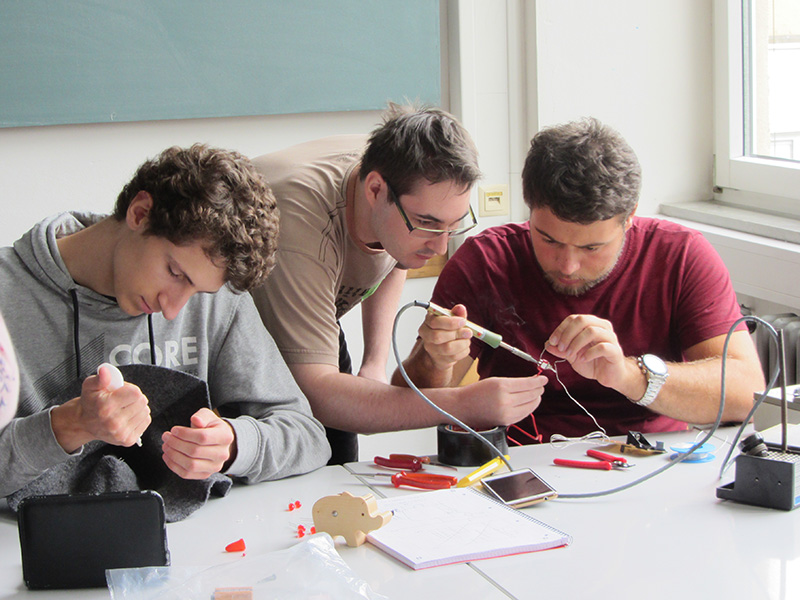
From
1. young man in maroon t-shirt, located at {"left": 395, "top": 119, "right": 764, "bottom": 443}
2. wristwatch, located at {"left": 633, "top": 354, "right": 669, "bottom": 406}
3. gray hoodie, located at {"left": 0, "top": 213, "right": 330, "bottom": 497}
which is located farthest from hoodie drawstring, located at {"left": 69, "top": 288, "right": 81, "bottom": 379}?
wristwatch, located at {"left": 633, "top": 354, "right": 669, "bottom": 406}

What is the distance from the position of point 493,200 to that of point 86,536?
2.18 metres

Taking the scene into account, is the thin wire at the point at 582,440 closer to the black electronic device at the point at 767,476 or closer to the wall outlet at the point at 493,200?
the black electronic device at the point at 767,476

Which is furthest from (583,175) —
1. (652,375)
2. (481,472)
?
(481,472)

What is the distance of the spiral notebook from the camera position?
4.03 feet

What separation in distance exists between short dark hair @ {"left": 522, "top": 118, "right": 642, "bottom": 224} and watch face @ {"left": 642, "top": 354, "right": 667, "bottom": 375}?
13.0 inches

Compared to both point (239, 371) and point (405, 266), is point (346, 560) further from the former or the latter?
point (405, 266)

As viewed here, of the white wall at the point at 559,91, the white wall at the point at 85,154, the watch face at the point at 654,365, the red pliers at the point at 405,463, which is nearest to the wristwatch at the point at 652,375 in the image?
the watch face at the point at 654,365

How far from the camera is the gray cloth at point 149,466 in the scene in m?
1.41

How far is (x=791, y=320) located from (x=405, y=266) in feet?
4.41

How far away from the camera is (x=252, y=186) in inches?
60.9

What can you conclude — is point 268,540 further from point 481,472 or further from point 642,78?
point 642,78

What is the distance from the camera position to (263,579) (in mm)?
1169

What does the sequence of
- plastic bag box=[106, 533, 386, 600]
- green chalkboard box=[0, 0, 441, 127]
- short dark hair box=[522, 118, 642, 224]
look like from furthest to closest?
green chalkboard box=[0, 0, 441, 127] → short dark hair box=[522, 118, 642, 224] → plastic bag box=[106, 533, 386, 600]

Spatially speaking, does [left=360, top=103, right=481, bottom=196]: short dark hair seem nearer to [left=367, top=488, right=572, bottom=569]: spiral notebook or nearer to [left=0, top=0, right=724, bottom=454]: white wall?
[left=367, top=488, right=572, bottom=569]: spiral notebook
